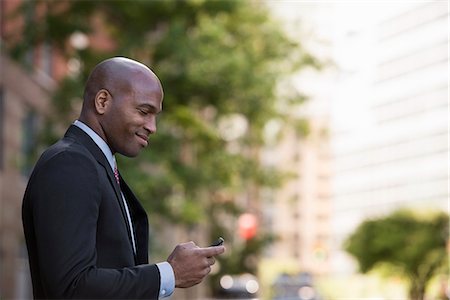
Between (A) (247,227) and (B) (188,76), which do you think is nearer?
(B) (188,76)

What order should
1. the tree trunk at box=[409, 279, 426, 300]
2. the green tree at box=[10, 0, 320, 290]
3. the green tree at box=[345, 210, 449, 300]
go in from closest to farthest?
the green tree at box=[10, 0, 320, 290] < the tree trunk at box=[409, 279, 426, 300] < the green tree at box=[345, 210, 449, 300]

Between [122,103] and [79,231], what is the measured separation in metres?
0.43

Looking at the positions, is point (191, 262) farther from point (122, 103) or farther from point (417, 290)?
point (417, 290)

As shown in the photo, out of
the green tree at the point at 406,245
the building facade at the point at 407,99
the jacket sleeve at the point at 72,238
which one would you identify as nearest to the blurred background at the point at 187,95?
the green tree at the point at 406,245

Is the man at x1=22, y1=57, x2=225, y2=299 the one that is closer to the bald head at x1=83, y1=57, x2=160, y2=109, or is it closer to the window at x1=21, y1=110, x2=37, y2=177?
the bald head at x1=83, y1=57, x2=160, y2=109

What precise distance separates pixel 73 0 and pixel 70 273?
3104 cm

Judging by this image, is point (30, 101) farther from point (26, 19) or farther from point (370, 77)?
point (370, 77)

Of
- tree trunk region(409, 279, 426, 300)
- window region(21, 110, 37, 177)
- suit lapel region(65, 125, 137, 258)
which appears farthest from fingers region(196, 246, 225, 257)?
tree trunk region(409, 279, 426, 300)

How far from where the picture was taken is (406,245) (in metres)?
71.8

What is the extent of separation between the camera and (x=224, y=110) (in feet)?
109

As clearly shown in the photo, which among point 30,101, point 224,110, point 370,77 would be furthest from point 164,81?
point 370,77

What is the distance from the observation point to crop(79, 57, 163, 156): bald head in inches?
141

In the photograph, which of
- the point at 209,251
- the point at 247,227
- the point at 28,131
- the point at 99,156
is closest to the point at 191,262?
the point at 209,251

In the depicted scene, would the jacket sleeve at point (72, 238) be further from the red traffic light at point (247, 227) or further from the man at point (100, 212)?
the red traffic light at point (247, 227)
